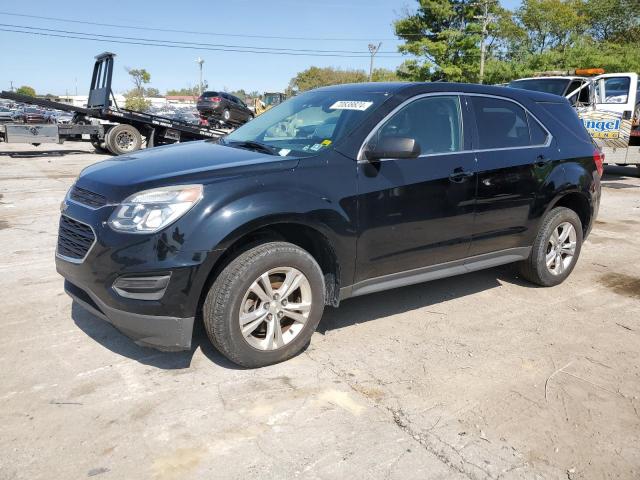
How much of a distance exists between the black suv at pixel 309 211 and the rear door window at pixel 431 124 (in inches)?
0.5

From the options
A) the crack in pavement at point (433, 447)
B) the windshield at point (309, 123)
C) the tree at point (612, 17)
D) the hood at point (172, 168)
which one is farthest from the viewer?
the tree at point (612, 17)

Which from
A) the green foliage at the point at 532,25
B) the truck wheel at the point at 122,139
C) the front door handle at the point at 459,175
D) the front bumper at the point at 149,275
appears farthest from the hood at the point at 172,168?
the green foliage at the point at 532,25

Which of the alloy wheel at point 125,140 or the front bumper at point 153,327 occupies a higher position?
the alloy wheel at point 125,140

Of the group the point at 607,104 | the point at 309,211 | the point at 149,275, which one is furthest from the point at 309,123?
the point at 607,104

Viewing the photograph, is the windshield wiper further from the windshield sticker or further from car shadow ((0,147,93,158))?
car shadow ((0,147,93,158))

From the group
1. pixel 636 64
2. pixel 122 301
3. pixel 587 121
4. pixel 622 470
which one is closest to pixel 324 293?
pixel 122 301

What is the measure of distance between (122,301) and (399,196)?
190 centimetres

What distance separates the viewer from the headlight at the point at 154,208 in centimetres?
296

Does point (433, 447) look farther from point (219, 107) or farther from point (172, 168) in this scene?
point (219, 107)

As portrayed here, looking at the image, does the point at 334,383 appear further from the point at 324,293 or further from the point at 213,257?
the point at 213,257

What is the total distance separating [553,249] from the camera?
16.5 feet

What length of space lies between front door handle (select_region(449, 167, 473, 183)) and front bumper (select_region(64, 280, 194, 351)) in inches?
84.9

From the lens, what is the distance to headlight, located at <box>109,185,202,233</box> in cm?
296

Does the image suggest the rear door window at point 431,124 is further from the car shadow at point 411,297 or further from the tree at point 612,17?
the tree at point 612,17
